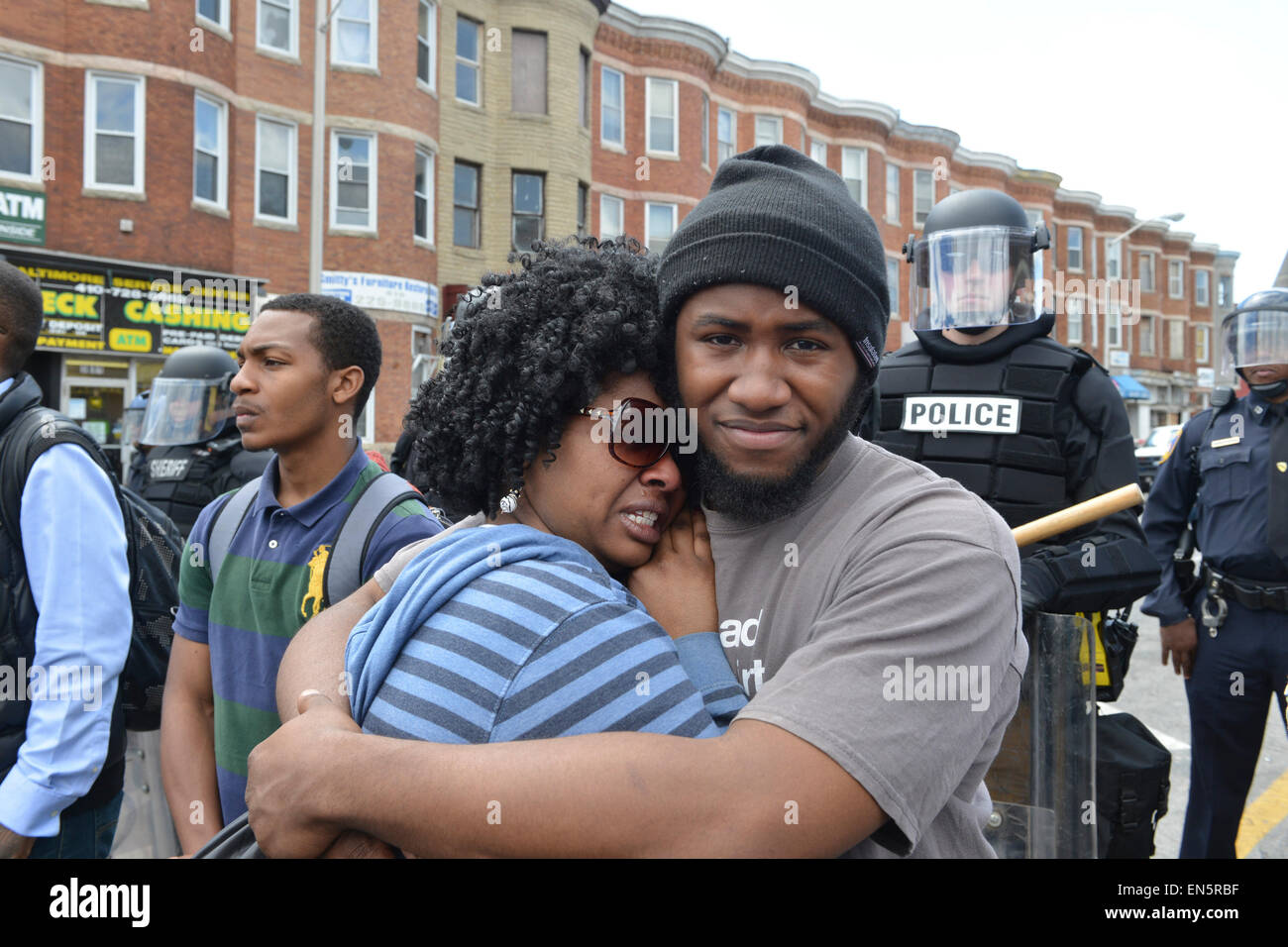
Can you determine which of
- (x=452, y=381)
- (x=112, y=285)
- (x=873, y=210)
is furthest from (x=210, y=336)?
(x=873, y=210)

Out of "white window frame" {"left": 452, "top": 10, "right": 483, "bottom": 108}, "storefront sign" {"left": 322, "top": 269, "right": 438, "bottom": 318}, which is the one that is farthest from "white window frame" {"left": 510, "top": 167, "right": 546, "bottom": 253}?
"storefront sign" {"left": 322, "top": 269, "right": 438, "bottom": 318}

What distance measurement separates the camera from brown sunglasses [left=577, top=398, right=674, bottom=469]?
1579 mm

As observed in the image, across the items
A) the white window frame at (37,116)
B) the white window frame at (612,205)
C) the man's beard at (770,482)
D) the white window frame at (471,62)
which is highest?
the white window frame at (471,62)

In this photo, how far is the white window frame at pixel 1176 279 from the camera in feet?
150

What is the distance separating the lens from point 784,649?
1450mm

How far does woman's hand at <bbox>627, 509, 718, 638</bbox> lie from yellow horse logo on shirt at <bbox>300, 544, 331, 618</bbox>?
4.05ft

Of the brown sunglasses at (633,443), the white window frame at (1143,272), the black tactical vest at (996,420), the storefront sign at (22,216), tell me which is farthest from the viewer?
the white window frame at (1143,272)

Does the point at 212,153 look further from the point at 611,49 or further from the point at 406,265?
the point at 611,49

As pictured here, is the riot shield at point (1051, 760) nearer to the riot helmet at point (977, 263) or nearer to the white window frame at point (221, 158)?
the riot helmet at point (977, 263)

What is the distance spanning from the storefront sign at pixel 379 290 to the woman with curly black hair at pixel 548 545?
668 inches

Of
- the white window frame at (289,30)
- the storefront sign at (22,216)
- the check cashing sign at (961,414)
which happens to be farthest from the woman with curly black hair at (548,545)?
the white window frame at (289,30)

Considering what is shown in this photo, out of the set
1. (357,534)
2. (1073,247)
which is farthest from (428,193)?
(1073,247)

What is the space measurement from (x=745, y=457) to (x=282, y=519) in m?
1.74

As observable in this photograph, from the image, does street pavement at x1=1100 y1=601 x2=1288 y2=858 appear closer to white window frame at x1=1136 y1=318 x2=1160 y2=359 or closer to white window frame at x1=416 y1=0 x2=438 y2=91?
white window frame at x1=416 y1=0 x2=438 y2=91
